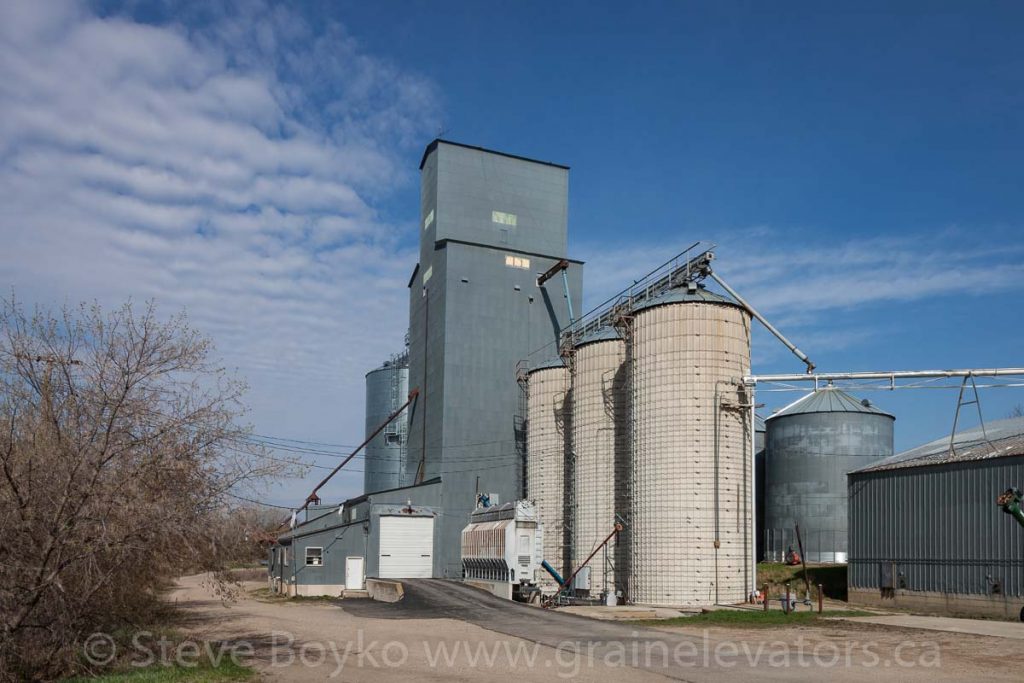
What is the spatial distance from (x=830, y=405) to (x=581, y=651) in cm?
3431

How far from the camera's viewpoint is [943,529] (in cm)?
3344

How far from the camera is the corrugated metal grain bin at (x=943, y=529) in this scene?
30953 mm

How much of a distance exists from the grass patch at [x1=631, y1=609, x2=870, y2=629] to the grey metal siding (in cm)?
354

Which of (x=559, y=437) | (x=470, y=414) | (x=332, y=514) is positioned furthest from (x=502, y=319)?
(x=332, y=514)

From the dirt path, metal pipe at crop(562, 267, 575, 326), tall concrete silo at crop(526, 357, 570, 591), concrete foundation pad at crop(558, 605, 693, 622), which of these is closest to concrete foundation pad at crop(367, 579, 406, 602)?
tall concrete silo at crop(526, 357, 570, 591)

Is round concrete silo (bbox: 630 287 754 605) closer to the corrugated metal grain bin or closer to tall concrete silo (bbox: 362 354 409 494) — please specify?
the corrugated metal grain bin

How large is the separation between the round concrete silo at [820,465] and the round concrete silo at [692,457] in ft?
43.8

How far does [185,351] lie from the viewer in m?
18.6

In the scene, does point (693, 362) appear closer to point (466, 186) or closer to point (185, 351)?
point (185, 351)

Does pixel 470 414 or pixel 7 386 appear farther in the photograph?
pixel 470 414

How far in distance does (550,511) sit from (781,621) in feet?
71.8

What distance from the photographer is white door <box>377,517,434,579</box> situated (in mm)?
53069

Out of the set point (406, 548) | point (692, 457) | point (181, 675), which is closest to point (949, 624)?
point (692, 457)

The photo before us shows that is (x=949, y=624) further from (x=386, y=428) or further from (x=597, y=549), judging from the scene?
(x=386, y=428)
